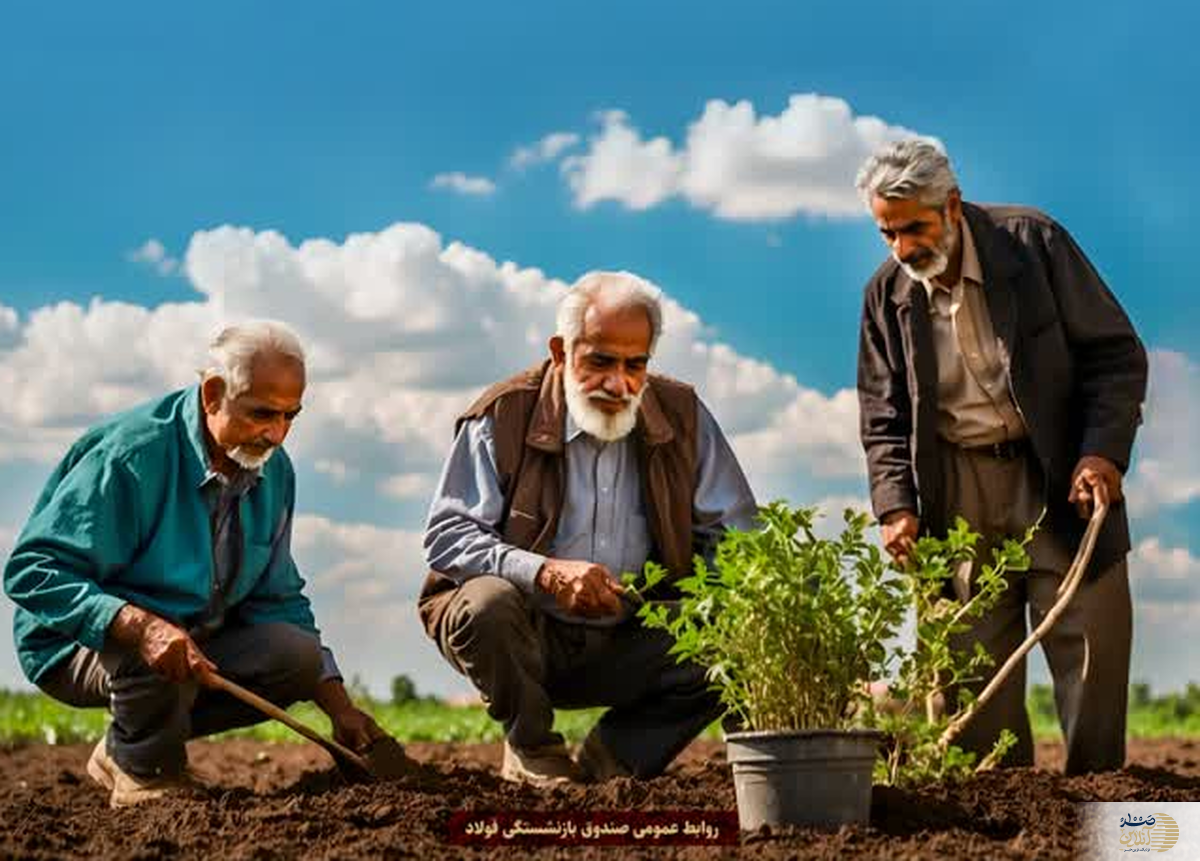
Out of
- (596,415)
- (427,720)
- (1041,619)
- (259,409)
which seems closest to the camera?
(259,409)

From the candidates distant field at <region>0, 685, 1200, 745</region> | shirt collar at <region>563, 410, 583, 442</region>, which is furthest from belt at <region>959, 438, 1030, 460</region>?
distant field at <region>0, 685, 1200, 745</region>

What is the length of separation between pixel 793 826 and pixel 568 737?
5193mm

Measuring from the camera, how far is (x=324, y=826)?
4258 millimetres

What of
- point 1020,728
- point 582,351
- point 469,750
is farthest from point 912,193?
point 469,750

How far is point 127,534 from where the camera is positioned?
5184 millimetres

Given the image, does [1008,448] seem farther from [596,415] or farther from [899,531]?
[596,415]

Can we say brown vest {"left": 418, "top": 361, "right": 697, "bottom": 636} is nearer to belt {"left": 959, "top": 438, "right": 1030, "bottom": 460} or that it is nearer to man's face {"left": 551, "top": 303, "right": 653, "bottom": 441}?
man's face {"left": 551, "top": 303, "right": 653, "bottom": 441}

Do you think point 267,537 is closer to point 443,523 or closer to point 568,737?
point 443,523

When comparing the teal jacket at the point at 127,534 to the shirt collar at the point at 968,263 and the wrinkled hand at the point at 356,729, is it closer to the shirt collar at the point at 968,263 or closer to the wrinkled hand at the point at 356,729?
the wrinkled hand at the point at 356,729

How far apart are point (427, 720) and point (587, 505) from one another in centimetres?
588

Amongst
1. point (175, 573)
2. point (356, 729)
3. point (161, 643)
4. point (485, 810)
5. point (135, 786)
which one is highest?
point (175, 573)

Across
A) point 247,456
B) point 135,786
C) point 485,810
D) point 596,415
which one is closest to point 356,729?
point 135,786

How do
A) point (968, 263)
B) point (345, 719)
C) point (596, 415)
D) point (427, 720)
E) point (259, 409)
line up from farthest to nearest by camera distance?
point (427, 720)
point (968, 263)
point (345, 719)
point (596, 415)
point (259, 409)

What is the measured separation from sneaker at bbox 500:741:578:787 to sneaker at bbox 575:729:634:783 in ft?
0.46
